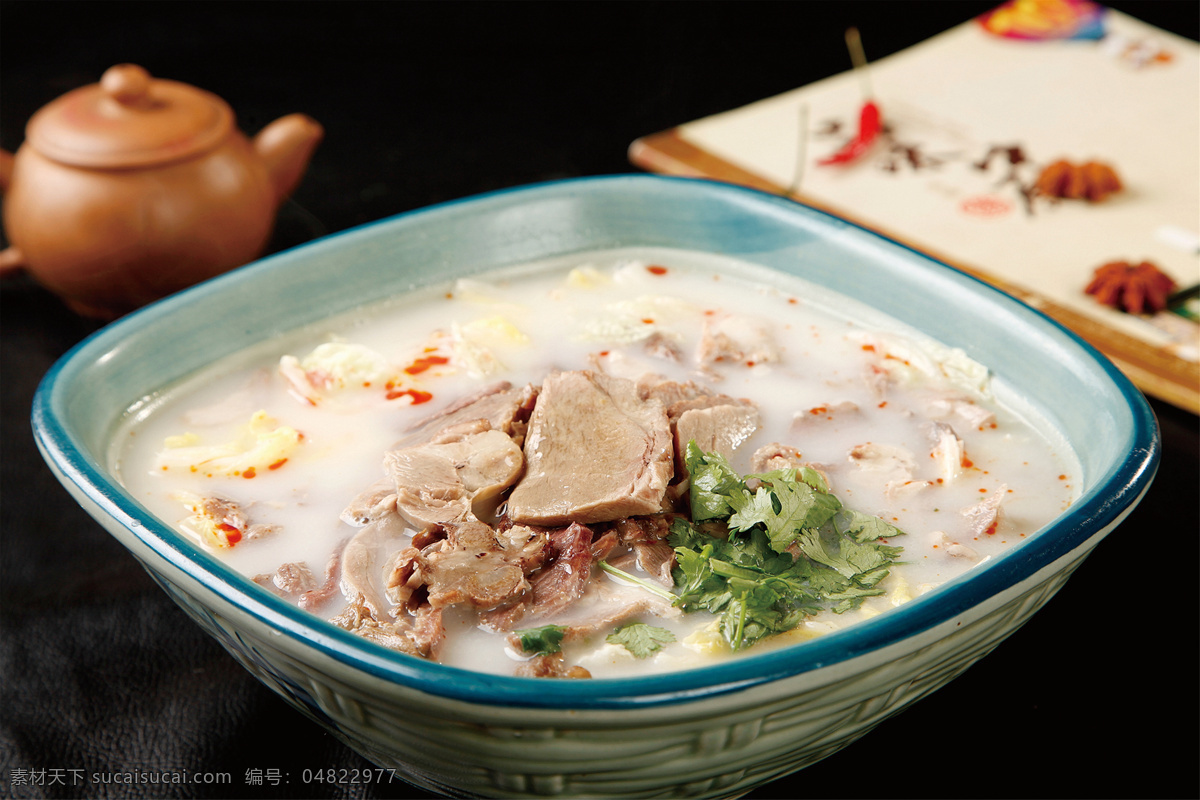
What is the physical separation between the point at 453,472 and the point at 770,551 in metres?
0.56

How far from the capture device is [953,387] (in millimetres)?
2354

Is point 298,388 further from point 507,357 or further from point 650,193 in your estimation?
point 650,193

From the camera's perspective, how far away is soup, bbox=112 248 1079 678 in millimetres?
1766

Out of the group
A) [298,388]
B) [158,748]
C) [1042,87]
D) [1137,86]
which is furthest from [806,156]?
[158,748]

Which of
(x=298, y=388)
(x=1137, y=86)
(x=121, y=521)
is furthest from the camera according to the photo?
(x=1137, y=86)

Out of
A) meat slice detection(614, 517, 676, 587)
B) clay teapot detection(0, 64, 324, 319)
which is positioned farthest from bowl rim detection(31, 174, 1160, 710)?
clay teapot detection(0, 64, 324, 319)

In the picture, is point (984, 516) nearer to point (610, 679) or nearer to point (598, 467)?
point (598, 467)

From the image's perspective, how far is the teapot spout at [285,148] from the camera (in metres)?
3.30

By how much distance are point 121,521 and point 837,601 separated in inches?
43.0

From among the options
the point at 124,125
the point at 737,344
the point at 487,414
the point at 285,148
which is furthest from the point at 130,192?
the point at 737,344

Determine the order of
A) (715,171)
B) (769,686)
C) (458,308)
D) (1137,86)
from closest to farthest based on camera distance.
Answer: (769,686) → (458,308) → (715,171) → (1137,86)

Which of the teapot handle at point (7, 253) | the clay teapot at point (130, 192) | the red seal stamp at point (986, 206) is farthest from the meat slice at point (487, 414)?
the red seal stamp at point (986, 206)

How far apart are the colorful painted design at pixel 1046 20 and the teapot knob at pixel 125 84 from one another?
335 cm

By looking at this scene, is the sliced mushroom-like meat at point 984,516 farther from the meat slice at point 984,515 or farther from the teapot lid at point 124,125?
the teapot lid at point 124,125
